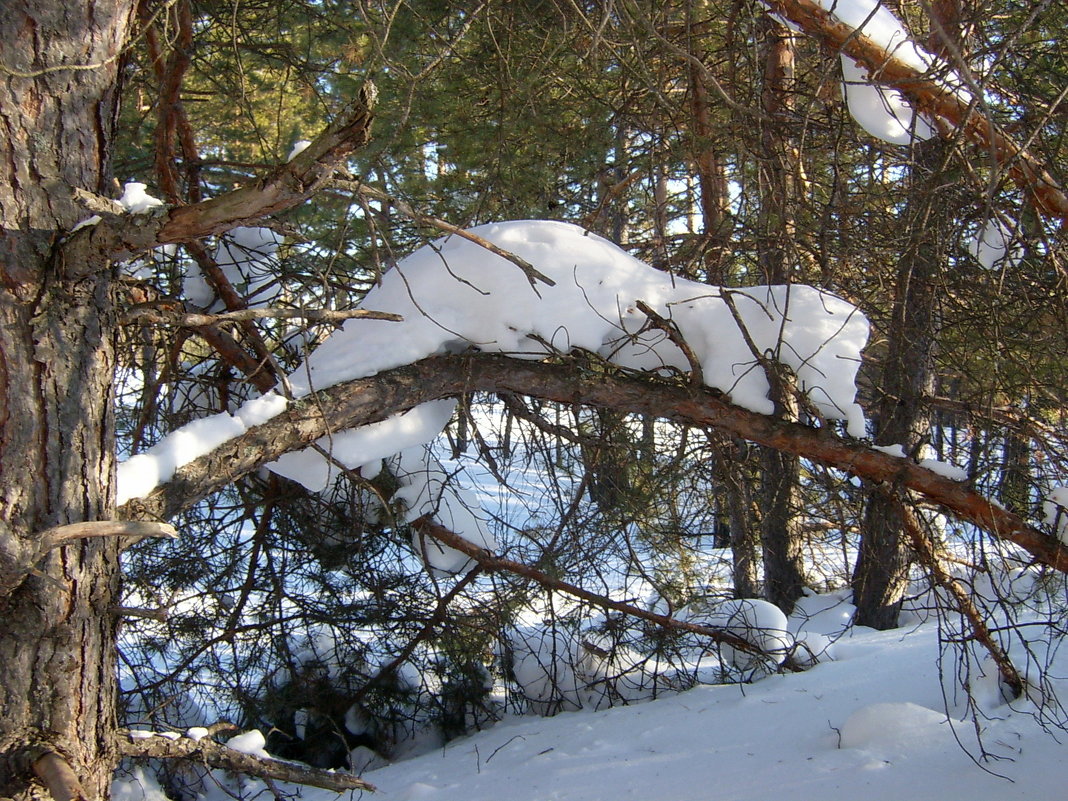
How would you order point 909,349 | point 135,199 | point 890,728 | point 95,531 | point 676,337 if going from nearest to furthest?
point 95,531 < point 135,199 < point 676,337 < point 890,728 < point 909,349

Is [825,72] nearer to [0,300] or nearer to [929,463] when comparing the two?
[929,463]

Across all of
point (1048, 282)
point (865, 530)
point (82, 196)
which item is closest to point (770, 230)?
point (1048, 282)

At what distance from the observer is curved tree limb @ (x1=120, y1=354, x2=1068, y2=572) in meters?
2.82

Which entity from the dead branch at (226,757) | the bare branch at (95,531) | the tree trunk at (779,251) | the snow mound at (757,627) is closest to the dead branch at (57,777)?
the dead branch at (226,757)

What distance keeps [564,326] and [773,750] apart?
2117 millimetres

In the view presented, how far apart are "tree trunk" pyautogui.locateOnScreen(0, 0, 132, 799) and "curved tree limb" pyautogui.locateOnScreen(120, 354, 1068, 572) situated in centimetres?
73

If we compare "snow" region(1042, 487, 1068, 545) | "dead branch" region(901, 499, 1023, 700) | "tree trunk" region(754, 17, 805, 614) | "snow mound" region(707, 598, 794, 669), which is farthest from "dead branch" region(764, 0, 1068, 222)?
"snow mound" region(707, 598, 794, 669)

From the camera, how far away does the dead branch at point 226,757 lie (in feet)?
7.11

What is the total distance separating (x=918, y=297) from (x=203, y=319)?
327 centimetres

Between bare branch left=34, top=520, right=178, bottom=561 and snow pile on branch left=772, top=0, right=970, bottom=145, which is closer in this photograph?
bare branch left=34, top=520, right=178, bottom=561

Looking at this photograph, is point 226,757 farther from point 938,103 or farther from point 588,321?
point 938,103

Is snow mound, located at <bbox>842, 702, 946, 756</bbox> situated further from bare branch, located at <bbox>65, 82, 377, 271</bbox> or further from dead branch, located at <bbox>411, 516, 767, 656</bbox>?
bare branch, located at <bbox>65, 82, 377, 271</bbox>

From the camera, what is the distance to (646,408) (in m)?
3.20

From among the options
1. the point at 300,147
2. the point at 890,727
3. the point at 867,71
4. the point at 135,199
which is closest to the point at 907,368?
the point at 890,727
